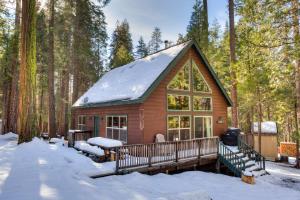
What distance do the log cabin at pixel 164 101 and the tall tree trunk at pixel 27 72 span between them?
3.94 m

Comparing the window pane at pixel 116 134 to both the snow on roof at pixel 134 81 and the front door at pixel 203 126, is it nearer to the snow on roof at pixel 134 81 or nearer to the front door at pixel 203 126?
the snow on roof at pixel 134 81

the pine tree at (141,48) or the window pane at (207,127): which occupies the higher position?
the pine tree at (141,48)

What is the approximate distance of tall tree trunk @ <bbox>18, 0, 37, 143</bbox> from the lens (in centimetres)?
1241

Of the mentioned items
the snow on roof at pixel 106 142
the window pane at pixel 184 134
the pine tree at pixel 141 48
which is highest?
the pine tree at pixel 141 48

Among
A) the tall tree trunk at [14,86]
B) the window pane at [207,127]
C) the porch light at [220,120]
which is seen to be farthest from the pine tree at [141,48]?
the window pane at [207,127]

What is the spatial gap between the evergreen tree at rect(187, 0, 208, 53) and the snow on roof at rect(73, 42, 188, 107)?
9547 mm

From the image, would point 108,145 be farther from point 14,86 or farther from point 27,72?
point 14,86

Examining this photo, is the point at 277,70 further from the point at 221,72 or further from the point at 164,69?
the point at 221,72

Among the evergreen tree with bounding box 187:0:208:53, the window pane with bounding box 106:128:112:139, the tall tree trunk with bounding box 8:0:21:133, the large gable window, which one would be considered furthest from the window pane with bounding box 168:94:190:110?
the tall tree trunk with bounding box 8:0:21:133

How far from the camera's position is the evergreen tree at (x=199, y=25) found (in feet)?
74.8

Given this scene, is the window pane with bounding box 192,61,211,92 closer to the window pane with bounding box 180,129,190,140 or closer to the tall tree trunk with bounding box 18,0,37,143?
the window pane with bounding box 180,129,190,140

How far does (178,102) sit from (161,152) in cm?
408

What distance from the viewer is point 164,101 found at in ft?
40.9

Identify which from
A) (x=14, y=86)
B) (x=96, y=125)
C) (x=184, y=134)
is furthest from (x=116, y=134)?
(x=14, y=86)
